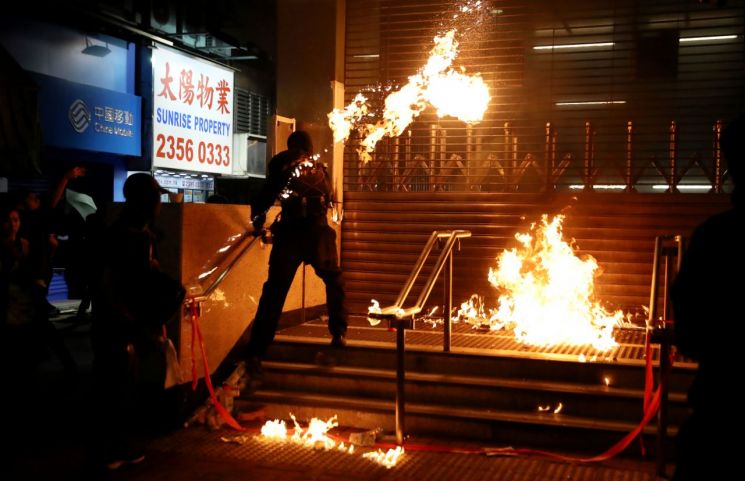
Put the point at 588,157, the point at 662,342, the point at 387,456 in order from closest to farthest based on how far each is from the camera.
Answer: the point at 662,342 → the point at 387,456 → the point at 588,157

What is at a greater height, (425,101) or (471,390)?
(425,101)

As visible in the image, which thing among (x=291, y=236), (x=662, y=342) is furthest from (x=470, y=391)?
(x=291, y=236)

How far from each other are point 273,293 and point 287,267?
28 centimetres

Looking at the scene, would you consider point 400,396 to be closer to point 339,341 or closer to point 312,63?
point 339,341

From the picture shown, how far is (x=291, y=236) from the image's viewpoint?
721cm

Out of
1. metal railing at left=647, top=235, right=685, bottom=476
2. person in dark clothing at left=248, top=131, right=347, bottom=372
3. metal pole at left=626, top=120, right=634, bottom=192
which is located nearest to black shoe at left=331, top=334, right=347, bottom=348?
person in dark clothing at left=248, top=131, right=347, bottom=372

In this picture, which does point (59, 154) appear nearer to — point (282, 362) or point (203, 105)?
point (203, 105)

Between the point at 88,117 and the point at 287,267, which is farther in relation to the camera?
the point at 88,117

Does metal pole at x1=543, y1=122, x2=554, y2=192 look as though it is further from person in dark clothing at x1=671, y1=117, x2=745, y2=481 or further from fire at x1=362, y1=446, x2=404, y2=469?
person in dark clothing at x1=671, y1=117, x2=745, y2=481

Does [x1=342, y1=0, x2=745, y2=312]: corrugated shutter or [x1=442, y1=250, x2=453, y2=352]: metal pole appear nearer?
[x1=442, y1=250, x2=453, y2=352]: metal pole

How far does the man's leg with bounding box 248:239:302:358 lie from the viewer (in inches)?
281

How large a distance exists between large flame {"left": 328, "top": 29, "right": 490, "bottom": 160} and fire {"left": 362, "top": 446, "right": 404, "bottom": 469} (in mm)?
4589

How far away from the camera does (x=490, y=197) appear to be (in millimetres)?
9328

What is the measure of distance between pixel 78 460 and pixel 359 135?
17.6 ft
